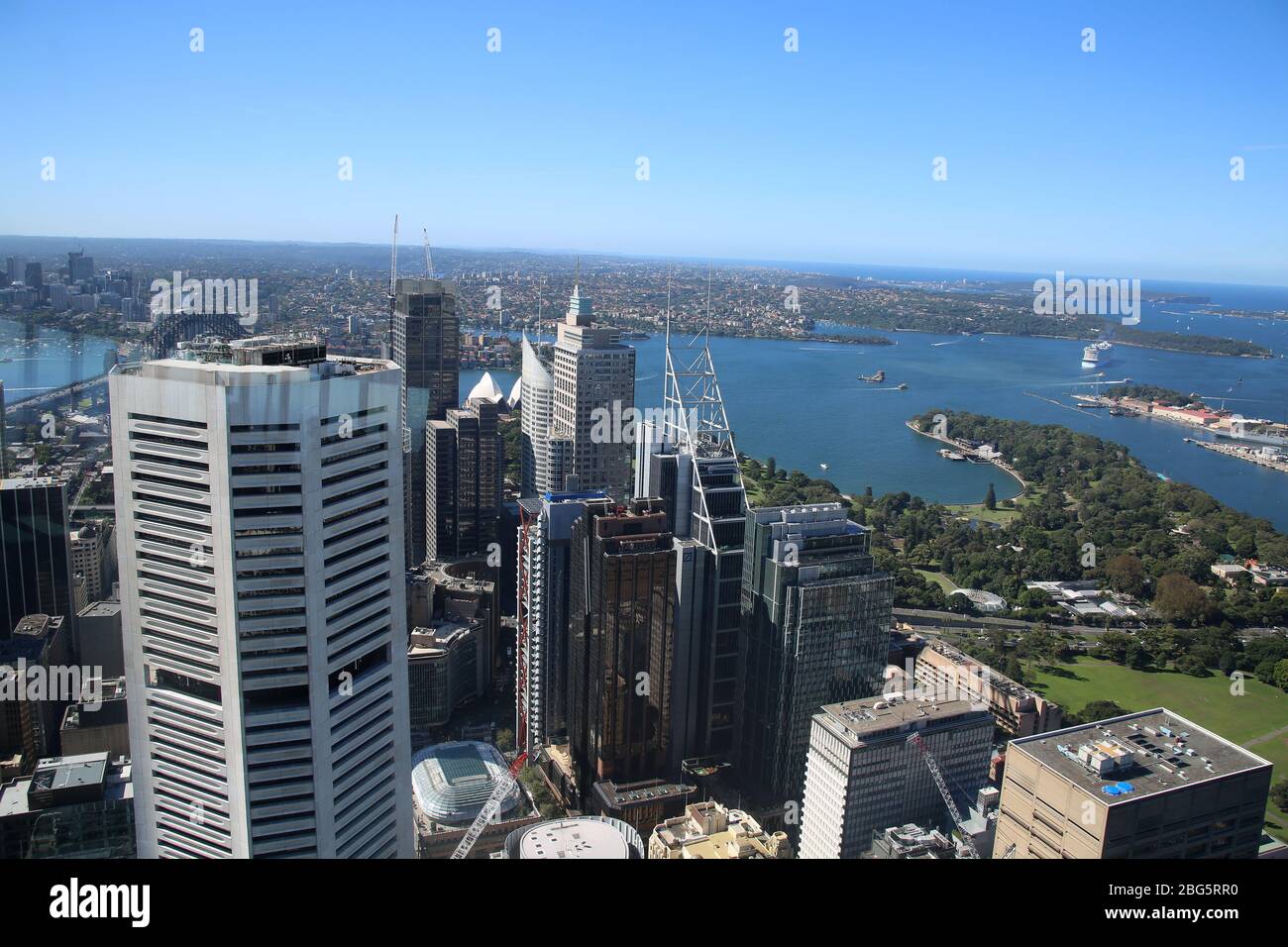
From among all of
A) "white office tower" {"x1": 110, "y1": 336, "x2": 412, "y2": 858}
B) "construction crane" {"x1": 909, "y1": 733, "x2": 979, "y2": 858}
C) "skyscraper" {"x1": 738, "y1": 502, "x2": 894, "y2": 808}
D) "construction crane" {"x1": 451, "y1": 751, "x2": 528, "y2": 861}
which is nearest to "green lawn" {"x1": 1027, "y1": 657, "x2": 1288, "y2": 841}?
"skyscraper" {"x1": 738, "y1": 502, "x2": 894, "y2": 808}

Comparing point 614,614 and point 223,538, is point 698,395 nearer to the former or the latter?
point 614,614

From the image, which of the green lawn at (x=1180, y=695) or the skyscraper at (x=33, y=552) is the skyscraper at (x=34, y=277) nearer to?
the skyscraper at (x=33, y=552)

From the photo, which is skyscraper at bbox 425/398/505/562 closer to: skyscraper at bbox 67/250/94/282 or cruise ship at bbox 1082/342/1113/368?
skyscraper at bbox 67/250/94/282

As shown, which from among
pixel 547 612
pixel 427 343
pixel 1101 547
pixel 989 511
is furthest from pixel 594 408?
pixel 989 511

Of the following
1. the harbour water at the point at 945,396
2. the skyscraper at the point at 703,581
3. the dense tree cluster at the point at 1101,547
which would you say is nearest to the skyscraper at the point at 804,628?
the skyscraper at the point at 703,581

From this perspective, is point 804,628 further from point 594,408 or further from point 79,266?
point 79,266

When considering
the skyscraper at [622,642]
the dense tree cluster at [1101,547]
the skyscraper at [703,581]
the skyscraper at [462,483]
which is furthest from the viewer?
the skyscraper at [462,483]
